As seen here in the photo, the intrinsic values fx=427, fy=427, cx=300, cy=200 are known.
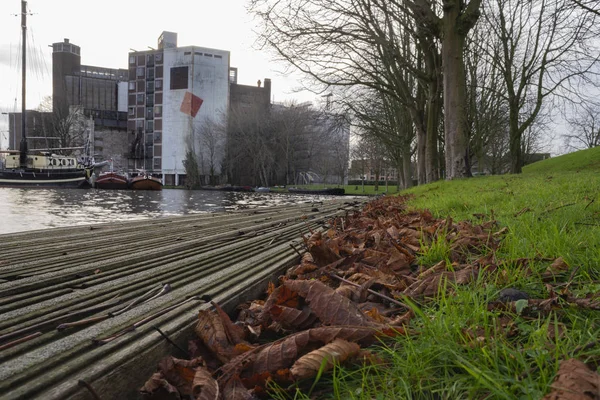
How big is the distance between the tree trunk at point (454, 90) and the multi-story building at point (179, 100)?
55624 millimetres

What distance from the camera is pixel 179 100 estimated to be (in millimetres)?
66625

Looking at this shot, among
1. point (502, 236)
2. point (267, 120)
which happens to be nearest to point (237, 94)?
point (267, 120)

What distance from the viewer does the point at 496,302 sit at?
1.60 metres

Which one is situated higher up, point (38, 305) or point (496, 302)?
point (496, 302)

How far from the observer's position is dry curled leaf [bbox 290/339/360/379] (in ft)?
4.03

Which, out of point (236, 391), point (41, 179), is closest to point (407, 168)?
point (236, 391)

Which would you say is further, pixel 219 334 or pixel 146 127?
pixel 146 127

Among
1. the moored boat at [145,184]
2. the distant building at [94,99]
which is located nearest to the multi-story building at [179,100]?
the distant building at [94,99]

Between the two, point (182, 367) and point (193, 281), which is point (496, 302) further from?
point (193, 281)

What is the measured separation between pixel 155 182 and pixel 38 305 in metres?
43.6

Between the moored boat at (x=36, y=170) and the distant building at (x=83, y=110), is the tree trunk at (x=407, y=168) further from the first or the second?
the distant building at (x=83, y=110)

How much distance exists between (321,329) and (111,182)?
156 feet

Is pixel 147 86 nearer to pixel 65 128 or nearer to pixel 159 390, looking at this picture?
pixel 65 128

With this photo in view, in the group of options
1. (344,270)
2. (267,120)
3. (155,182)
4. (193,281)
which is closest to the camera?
(193,281)
